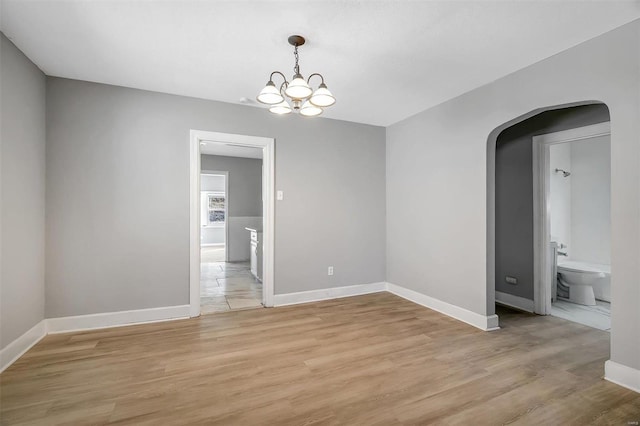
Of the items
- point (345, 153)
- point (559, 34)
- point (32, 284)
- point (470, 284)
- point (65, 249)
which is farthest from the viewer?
point (345, 153)

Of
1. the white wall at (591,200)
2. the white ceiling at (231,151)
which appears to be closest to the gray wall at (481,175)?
the white wall at (591,200)

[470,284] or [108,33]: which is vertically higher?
[108,33]

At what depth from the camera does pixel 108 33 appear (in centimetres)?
232

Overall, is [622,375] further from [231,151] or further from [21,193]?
[231,151]

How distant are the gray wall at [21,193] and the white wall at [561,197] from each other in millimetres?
6817

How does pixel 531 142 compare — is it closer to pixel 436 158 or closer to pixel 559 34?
pixel 436 158

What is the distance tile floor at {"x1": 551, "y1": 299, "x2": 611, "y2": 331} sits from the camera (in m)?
3.35

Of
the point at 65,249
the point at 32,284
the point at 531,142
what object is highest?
the point at 531,142

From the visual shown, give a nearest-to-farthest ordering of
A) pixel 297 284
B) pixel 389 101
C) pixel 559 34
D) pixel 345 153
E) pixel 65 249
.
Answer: pixel 559 34 → pixel 65 249 → pixel 389 101 → pixel 297 284 → pixel 345 153

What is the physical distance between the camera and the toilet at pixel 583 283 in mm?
3977

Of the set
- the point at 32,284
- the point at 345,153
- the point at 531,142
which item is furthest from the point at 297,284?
the point at 531,142

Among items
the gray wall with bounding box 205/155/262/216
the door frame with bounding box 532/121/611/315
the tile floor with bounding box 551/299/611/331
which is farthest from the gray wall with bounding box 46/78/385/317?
the gray wall with bounding box 205/155/262/216

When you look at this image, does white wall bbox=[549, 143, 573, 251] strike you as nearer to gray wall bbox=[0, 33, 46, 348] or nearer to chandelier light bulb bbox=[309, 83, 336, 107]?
chandelier light bulb bbox=[309, 83, 336, 107]

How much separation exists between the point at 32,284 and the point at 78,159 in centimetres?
127
